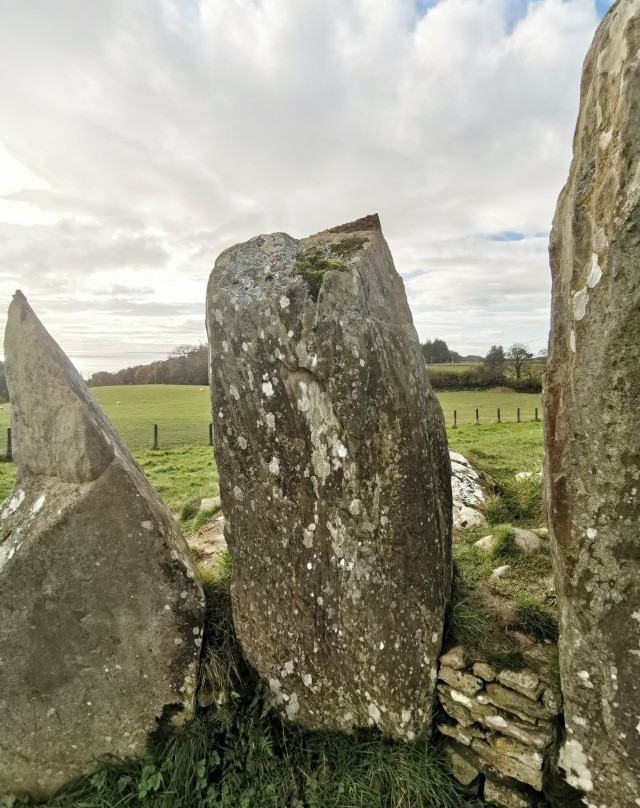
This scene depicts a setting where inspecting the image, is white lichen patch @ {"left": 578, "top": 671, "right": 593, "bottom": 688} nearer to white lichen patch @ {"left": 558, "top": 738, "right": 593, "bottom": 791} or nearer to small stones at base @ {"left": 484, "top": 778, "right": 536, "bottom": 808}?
white lichen patch @ {"left": 558, "top": 738, "right": 593, "bottom": 791}

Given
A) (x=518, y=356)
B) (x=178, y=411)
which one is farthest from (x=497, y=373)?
(x=178, y=411)

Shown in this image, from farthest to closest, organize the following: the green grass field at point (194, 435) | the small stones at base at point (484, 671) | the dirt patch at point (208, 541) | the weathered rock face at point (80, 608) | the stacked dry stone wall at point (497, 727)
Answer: the green grass field at point (194, 435) < the dirt patch at point (208, 541) < the weathered rock face at point (80, 608) < the small stones at base at point (484, 671) < the stacked dry stone wall at point (497, 727)

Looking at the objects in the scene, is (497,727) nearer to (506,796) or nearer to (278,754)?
(506,796)

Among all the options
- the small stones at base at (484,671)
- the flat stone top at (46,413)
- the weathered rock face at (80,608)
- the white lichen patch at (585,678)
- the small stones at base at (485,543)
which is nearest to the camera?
the white lichen patch at (585,678)

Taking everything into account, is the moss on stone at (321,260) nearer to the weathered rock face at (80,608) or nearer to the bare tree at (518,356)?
the weathered rock face at (80,608)

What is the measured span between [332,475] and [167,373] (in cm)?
6933

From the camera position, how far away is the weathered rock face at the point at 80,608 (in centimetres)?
423

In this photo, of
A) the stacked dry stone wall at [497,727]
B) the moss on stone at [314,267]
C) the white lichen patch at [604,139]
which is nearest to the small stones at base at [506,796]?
the stacked dry stone wall at [497,727]

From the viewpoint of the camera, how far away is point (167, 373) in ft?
227

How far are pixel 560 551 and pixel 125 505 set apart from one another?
12.1 ft

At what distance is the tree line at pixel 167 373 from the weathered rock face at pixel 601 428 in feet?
204

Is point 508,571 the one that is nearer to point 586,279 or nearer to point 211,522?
point 586,279

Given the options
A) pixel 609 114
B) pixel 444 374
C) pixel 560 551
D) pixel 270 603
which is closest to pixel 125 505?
pixel 270 603

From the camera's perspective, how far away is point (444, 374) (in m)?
51.6
